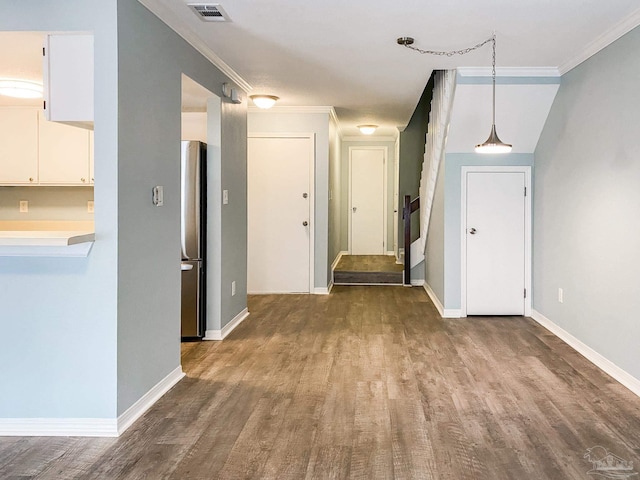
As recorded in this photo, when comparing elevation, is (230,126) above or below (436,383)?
above

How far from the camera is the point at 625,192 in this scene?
3471 mm

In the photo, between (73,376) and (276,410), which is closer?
(73,376)

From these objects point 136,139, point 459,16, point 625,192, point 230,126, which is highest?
point 459,16

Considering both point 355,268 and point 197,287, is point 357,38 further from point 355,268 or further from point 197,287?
point 355,268

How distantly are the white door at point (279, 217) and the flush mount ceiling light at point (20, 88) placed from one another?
2.99 metres

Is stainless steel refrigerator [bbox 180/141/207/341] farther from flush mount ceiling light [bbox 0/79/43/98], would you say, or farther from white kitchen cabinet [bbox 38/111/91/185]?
flush mount ceiling light [bbox 0/79/43/98]

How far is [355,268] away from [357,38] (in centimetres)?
488

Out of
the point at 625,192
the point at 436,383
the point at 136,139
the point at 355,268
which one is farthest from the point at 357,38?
the point at 355,268

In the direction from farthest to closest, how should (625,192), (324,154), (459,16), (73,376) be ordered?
(324,154)
(625,192)
(459,16)
(73,376)

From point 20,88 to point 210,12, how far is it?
185 cm

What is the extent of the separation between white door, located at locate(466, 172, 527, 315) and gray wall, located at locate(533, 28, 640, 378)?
0.31 metres

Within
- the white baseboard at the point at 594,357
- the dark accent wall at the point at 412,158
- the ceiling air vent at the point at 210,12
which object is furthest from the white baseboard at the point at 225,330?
the dark accent wall at the point at 412,158

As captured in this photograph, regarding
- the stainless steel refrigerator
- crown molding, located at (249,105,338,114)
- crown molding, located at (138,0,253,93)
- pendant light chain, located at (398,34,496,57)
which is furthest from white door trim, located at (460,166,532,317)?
the stainless steel refrigerator

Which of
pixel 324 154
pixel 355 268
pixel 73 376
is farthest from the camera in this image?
pixel 355 268
